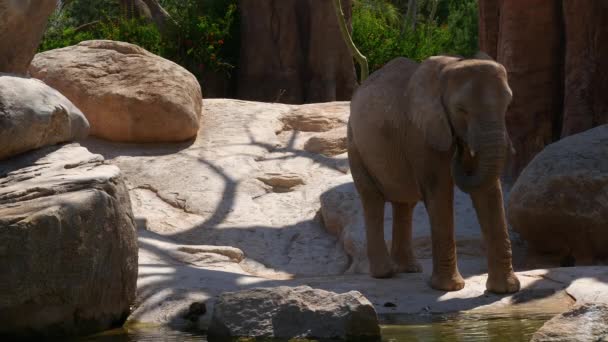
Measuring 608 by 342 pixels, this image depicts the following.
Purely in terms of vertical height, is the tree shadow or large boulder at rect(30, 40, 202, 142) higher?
large boulder at rect(30, 40, 202, 142)

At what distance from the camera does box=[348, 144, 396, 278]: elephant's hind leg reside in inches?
374

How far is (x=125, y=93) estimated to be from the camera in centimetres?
1391

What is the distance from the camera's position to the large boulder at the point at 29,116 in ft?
25.3

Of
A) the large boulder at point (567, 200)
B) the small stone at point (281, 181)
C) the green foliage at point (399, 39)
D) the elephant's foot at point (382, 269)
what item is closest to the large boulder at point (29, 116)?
the elephant's foot at point (382, 269)

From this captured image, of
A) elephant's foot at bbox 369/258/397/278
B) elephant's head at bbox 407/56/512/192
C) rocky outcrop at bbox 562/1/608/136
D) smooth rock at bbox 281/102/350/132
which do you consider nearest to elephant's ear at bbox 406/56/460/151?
elephant's head at bbox 407/56/512/192

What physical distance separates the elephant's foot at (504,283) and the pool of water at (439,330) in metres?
0.71

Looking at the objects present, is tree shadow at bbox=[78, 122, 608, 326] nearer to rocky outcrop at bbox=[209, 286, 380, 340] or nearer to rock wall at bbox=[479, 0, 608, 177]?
rocky outcrop at bbox=[209, 286, 380, 340]

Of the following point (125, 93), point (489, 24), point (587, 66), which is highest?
point (489, 24)

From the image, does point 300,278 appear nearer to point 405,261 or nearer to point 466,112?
point 405,261

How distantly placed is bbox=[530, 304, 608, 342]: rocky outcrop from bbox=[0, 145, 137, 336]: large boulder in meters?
3.07

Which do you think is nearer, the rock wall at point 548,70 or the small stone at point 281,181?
the rock wall at point 548,70

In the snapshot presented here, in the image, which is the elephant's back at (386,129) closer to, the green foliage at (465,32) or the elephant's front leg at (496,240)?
the elephant's front leg at (496,240)

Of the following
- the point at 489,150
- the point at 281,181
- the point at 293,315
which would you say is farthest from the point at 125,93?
the point at 293,315

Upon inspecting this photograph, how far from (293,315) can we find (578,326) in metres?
1.83
